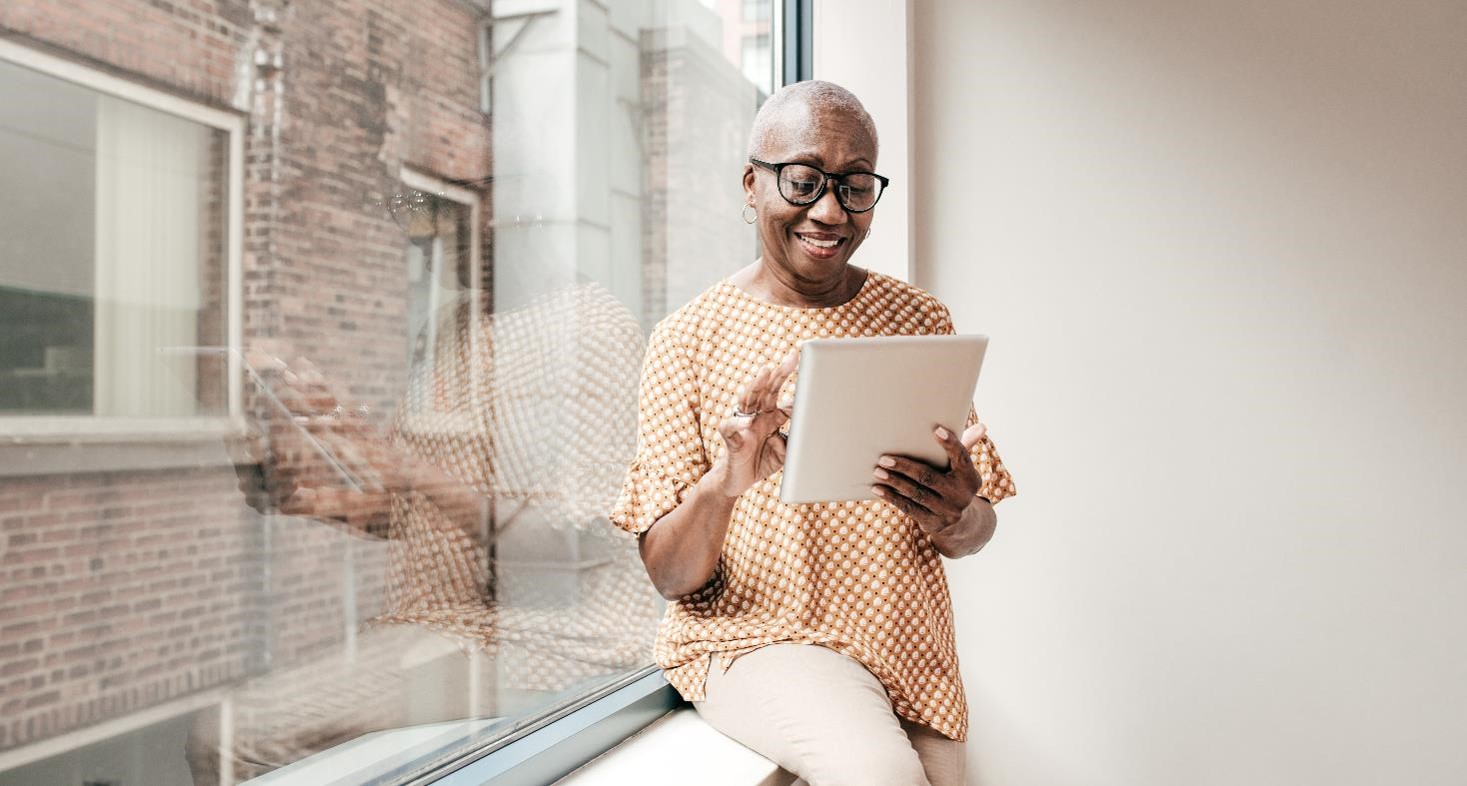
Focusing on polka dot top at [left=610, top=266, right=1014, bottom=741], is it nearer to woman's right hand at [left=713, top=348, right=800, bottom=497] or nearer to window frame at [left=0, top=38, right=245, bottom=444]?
woman's right hand at [left=713, top=348, right=800, bottom=497]

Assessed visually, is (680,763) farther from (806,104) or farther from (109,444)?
(806,104)

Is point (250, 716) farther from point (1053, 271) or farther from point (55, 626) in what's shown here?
point (1053, 271)

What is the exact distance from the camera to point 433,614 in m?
1.49

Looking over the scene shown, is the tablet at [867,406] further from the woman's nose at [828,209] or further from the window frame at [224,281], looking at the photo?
the window frame at [224,281]

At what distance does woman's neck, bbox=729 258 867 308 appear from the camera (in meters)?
1.66

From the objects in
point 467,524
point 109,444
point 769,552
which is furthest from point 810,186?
point 109,444

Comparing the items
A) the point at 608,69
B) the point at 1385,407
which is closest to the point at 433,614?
the point at 608,69

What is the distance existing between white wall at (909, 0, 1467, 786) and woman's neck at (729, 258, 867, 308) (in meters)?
1.00

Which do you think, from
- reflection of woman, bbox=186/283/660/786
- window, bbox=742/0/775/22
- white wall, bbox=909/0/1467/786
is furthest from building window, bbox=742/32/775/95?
reflection of woman, bbox=186/283/660/786

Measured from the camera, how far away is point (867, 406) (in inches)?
50.8

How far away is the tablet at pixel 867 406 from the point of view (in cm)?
123

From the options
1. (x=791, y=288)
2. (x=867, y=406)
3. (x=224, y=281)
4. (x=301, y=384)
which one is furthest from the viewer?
(x=791, y=288)

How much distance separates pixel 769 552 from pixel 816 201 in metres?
0.54

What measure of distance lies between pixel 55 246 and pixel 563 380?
1.00m
